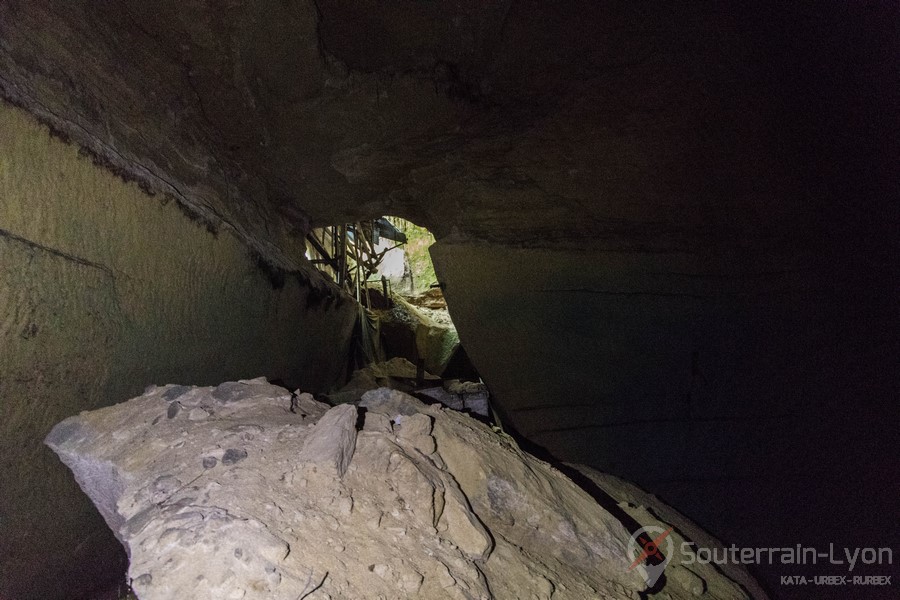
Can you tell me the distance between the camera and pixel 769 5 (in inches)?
103

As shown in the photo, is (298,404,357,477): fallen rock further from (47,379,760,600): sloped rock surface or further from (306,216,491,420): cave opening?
(306,216,491,420): cave opening

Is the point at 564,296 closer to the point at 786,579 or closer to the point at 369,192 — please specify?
the point at 369,192

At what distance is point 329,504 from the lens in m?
1.02

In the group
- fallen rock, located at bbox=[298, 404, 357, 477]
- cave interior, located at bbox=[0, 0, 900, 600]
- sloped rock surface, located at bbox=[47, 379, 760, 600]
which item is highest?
cave interior, located at bbox=[0, 0, 900, 600]

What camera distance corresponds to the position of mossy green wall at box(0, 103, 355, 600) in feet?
3.90

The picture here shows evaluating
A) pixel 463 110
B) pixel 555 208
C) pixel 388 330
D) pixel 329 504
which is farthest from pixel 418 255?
pixel 329 504

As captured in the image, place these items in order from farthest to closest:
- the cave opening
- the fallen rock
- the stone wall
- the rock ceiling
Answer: the cave opening → the stone wall → the rock ceiling → the fallen rock

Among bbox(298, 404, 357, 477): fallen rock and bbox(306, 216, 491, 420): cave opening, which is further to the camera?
bbox(306, 216, 491, 420): cave opening

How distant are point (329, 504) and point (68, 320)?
107 centimetres

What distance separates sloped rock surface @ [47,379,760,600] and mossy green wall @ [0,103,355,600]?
14 cm

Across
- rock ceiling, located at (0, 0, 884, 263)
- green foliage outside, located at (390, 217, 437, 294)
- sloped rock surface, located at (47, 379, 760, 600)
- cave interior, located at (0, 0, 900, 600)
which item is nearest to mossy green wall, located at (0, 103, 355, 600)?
cave interior, located at (0, 0, 900, 600)

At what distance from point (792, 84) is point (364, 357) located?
5.67m

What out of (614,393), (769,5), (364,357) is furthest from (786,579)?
(364,357)

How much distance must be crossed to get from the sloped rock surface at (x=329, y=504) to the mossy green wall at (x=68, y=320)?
5.3 inches
